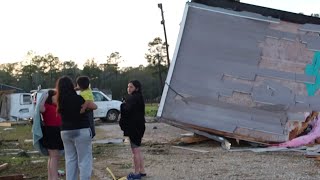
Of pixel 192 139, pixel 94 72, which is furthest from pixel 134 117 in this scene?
pixel 94 72

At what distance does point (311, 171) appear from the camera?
928 centimetres

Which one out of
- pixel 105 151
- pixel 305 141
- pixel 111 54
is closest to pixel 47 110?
pixel 105 151

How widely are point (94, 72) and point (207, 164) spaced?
8082 centimetres

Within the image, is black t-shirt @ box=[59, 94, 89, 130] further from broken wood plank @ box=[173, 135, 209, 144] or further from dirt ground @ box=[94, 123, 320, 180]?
broken wood plank @ box=[173, 135, 209, 144]

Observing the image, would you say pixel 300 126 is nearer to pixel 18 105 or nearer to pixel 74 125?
pixel 74 125

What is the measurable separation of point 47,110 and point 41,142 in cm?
51

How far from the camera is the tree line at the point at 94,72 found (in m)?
84.4

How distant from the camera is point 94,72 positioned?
295 feet

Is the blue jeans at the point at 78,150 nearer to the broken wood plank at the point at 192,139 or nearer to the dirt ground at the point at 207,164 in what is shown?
the dirt ground at the point at 207,164

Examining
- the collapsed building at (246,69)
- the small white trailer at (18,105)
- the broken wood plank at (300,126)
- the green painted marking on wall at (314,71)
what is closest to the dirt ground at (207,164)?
the collapsed building at (246,69)

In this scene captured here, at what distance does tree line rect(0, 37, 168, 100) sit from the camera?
84375 mm

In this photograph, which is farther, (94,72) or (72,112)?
(94,72)

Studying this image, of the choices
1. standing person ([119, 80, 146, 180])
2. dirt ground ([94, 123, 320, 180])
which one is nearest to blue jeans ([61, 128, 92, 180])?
standing person ([119, 80, 146, 180])

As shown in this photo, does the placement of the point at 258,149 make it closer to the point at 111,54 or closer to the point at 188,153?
the point at 188,153
